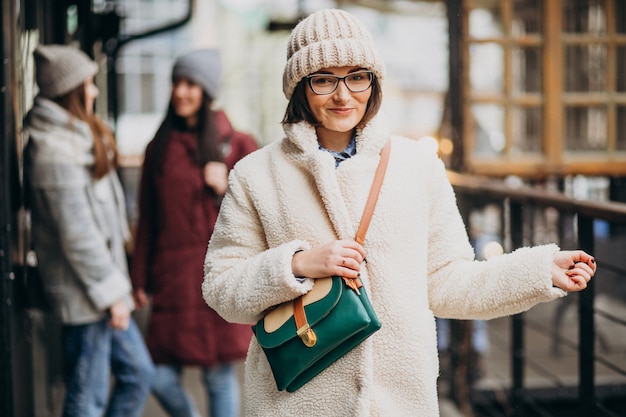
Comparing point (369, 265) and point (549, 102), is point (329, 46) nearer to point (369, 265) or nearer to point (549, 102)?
point (369, 265)

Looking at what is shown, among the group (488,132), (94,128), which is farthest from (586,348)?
(488,132)

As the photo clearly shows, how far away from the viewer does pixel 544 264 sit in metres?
1.98

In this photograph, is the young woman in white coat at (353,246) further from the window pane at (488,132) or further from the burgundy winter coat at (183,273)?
the window pane at (488,132)

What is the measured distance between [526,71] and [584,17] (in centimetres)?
166

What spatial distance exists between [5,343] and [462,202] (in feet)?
9.43

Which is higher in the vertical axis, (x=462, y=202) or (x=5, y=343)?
(x=462, y=202)

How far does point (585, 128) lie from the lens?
798 cm

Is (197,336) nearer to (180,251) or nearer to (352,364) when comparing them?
(180,251)

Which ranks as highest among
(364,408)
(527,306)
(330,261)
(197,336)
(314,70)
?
(314,70)

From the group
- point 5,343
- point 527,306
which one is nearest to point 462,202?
point 5,343

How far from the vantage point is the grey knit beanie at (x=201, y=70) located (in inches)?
152

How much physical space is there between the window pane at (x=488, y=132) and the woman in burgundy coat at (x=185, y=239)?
2.14 metres

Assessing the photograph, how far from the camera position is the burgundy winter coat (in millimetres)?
3793

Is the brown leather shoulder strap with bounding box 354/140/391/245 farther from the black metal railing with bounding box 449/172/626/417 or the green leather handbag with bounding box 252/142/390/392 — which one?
the black metal railing with bounding box 449/172/626/417
